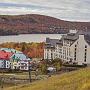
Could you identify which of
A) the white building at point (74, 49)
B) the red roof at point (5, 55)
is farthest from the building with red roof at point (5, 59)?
the white building at point (74, 49)

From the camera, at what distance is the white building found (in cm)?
4319

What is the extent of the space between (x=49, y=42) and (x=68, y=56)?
666 centimetres

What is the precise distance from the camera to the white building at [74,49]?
142ft

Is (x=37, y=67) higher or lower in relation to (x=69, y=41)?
lower

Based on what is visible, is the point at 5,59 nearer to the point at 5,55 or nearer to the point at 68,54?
the point at 5,55

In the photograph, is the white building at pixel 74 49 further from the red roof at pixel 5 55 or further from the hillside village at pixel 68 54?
the red roof at pixel 5 55

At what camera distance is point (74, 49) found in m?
44.5

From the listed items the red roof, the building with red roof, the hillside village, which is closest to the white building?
the hillside village

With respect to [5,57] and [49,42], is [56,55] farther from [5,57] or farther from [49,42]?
[5,57]

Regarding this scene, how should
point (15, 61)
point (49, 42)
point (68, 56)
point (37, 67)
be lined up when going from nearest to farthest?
point (37, 67) → point (15, 61) → point (68, 56) → point (49, 42)

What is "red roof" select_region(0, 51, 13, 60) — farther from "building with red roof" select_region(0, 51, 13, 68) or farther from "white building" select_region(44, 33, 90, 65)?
"white building" select_region(44, 33, 90, 65)

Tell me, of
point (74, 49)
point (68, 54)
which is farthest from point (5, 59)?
point (74, 49)

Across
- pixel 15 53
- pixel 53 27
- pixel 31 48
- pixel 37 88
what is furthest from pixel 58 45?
pixel 53 27

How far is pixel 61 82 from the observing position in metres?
13.5
